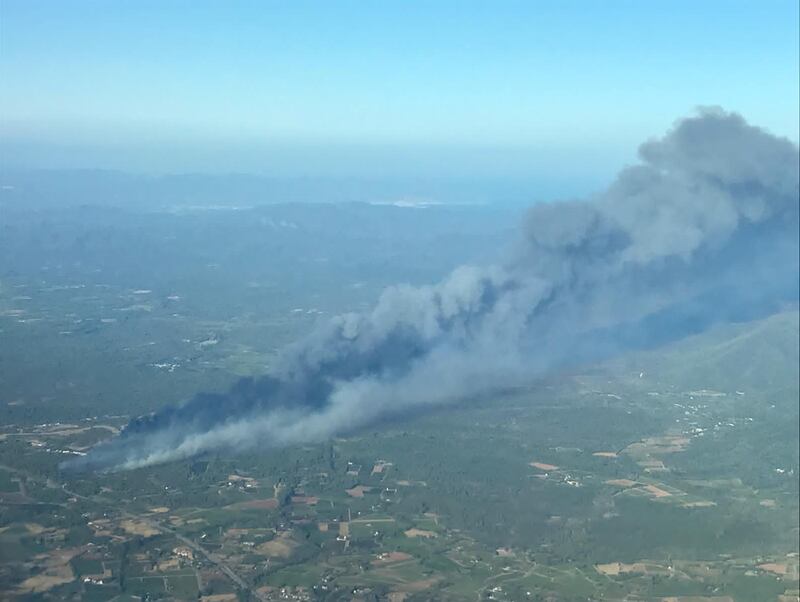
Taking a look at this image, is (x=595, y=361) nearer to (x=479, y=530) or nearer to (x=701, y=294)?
(x=701, y=294)

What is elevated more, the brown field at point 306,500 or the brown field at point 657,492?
the brown field at point 657,492

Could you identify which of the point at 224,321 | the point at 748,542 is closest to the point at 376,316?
the point at 748,542

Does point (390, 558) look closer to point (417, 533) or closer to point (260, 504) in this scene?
point (417, 533)

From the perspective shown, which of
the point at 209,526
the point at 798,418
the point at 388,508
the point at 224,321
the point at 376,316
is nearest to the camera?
the point at 209,526

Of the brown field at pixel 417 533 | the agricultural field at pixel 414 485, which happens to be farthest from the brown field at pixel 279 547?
the brown field at pixel 417 533

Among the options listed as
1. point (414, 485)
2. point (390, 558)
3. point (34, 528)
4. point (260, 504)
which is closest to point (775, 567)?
point (390, 558)

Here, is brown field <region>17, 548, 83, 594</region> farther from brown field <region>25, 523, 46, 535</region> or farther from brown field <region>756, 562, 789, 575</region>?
brown field <region>756, 562, 789, 575</region>

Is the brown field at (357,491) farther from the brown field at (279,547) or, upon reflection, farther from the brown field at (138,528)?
the brown field at (138,528)

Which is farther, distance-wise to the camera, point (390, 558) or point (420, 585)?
point (390, 558)

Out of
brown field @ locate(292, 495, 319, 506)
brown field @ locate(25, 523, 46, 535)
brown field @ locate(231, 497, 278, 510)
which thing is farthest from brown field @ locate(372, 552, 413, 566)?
brown field @ locate(25, 523, 46, 535)
